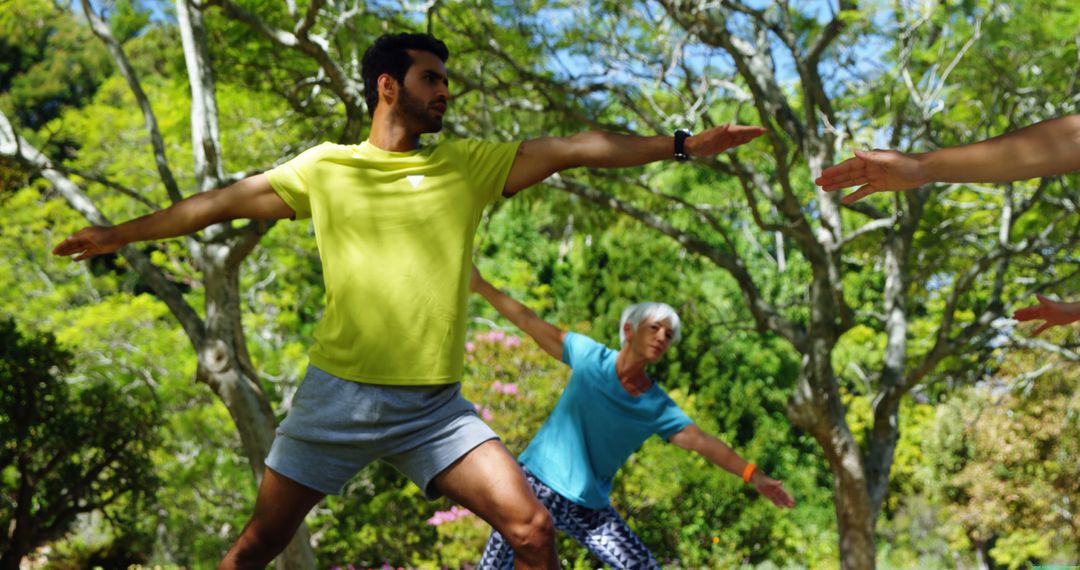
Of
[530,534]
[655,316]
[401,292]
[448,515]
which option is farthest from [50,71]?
[530,534]

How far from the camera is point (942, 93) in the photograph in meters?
9.74

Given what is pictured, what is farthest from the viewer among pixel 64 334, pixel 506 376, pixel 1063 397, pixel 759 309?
pixel 64 334

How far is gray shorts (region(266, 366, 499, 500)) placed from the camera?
9.66 feet

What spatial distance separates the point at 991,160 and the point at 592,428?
238cm

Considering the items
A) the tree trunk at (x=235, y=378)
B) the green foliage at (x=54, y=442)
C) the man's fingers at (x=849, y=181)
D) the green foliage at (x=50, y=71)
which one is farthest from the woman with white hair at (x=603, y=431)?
the green foliage at (x=50, y=71)

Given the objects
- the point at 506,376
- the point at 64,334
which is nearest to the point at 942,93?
the point at 506,376

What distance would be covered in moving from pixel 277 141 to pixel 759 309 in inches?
307

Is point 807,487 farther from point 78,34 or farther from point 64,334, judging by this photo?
point 78,34

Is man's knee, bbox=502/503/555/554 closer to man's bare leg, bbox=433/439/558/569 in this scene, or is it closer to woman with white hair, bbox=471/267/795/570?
man's bare leg, bbox=433/439/558/569

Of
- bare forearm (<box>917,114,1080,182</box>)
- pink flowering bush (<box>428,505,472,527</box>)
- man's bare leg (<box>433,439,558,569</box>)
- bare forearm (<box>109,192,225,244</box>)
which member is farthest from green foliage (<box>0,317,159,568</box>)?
bare forearm (<box>917,114,1080,182</box>)

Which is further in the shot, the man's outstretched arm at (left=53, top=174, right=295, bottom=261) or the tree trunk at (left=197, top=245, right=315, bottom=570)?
the tree trunk at (left=197, top=245, right=315, bottom=570)

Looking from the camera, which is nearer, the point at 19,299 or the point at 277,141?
the point at 277,141

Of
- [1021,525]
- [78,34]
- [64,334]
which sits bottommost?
[64,334]

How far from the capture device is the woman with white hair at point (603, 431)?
4.38 m
